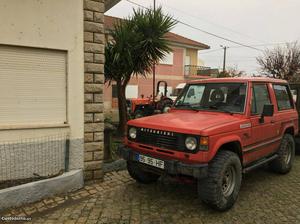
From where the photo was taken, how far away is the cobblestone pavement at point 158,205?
403 centimetres

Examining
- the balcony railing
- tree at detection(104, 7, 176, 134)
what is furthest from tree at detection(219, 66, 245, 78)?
tree at detection(104, 7, 176, 134)

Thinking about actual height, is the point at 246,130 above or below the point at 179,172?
above

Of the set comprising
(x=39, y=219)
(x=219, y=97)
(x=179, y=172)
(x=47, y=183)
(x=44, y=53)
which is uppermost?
(x=44, y=53)

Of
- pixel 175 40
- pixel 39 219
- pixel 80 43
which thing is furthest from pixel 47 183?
pixel 175 40

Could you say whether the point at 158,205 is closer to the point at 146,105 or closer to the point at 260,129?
the point at 260,129

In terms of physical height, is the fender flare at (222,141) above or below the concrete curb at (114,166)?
above

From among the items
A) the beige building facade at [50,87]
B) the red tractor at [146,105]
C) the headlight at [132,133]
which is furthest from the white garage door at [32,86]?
the red tractor at [146,105]

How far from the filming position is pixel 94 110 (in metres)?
5.22

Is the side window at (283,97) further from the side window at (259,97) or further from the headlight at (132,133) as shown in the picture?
the headlight at (132,133)

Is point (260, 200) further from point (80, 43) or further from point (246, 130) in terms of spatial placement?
point (80, 43)

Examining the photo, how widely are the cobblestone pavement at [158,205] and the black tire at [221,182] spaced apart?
21 cm

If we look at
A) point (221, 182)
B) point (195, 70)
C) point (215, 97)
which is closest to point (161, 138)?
point (221, 182)

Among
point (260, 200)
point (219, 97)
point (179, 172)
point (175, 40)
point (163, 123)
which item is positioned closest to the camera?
point (179, 172)

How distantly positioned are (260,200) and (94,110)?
10.6 ft
